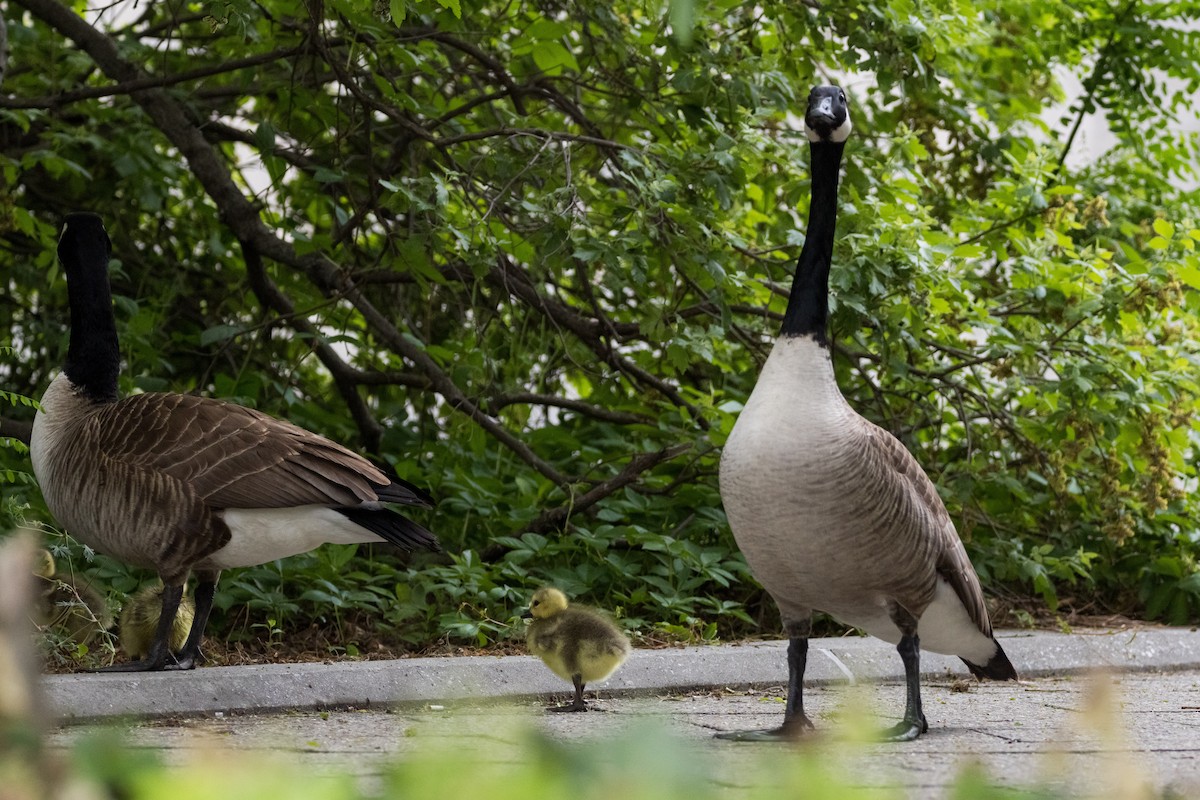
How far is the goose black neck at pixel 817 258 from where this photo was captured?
4.05 metres

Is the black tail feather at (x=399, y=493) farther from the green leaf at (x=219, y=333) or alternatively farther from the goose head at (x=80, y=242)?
the green leaf at (x=219, y=333)

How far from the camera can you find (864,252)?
603 centimetres

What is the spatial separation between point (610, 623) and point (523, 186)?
326cm

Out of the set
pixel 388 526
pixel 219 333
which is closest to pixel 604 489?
pixel 388 526

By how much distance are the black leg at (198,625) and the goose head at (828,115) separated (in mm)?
2834

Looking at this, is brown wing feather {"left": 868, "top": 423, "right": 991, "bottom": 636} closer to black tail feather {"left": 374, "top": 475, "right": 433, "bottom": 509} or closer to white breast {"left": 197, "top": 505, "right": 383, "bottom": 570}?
black tail feather {"left": 374, "top": 475, "right": 433, "bottom": 509}

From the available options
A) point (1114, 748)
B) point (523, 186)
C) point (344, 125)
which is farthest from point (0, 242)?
point (1114, 748)

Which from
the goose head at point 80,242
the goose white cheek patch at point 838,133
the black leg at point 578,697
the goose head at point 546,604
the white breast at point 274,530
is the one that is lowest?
the black leg at point 578,697

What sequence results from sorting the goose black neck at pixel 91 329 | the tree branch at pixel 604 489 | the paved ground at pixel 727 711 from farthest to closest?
1. the tree branch at pixel 604 489
2. the goose black neck at pixel 91 329
3. the paved ground at pixel 727 711

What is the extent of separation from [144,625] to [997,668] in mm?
3303

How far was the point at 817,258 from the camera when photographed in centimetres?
421

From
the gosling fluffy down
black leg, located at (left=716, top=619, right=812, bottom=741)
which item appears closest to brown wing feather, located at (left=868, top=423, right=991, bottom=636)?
black leg, located at (left=716, top=619, right=812, bottom=741)

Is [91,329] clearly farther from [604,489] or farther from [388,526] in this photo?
[604,489]

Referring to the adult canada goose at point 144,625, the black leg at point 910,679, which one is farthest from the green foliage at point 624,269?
the black leg at point 910,679
